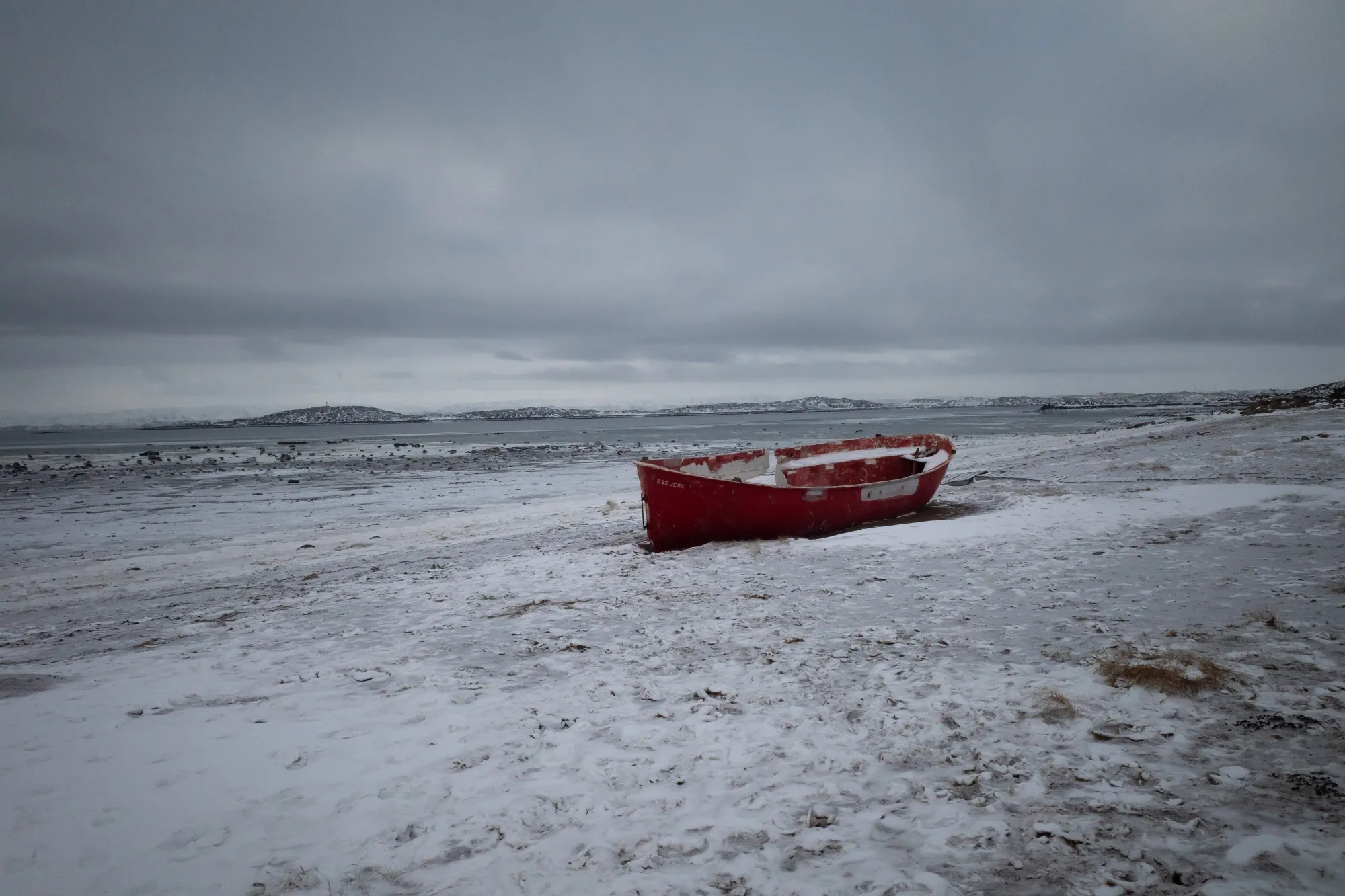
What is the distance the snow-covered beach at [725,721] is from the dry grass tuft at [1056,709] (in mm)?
24

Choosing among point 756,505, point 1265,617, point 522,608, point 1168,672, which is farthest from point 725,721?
point 756,505

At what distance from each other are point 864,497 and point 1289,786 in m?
8.88

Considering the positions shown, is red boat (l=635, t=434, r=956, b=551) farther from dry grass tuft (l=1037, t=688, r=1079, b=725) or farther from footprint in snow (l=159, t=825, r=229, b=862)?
footprint in snow (l=159, t=825, r=229, b=862)

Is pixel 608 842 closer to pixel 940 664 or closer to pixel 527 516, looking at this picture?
pixel 940 664

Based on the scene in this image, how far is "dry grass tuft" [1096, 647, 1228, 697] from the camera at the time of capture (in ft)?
14.2

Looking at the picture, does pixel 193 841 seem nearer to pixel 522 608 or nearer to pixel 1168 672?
pixel 522 608

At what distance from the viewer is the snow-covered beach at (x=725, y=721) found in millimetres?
3164

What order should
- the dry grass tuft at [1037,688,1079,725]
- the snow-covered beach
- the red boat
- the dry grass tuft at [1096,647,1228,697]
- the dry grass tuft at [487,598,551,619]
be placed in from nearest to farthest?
the snow-covered beach, the dry grass tuft at [1037,688,1079,725], the dry grass tuft at [1096,647,1228,697], the dry grass tuft at [487,598,551,619], the red boat

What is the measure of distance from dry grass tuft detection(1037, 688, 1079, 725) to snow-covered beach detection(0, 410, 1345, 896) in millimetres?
24

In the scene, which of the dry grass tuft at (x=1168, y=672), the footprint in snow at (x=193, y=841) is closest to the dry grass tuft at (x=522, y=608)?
the footprint in snow at (x=193, y=841)

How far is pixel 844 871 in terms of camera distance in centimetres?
305

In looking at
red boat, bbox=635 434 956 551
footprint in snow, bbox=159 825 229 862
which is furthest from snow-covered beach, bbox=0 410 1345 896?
red boat, bbox=635 434 956 551

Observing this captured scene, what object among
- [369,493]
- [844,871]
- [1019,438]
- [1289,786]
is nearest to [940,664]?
[1289,786]

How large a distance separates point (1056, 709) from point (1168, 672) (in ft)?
3.15
